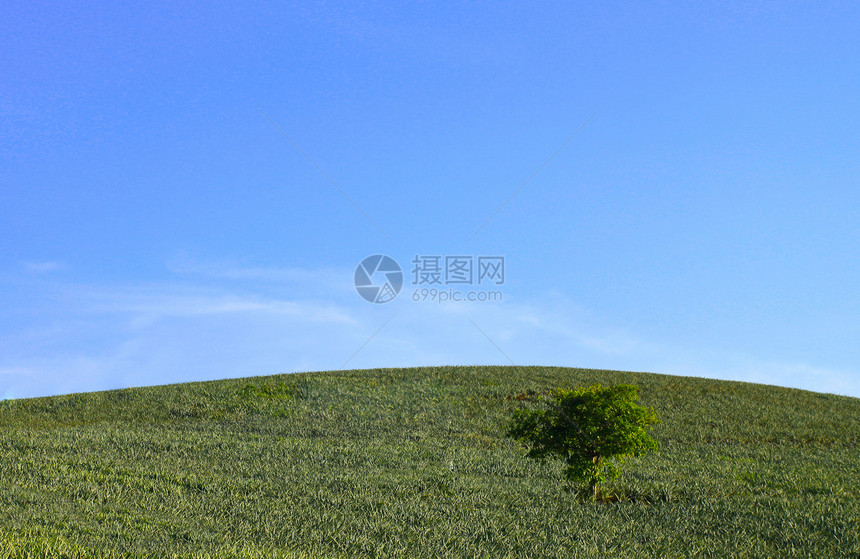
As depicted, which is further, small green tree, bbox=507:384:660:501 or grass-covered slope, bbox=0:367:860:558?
small green tree, bbox=507:384:660:501

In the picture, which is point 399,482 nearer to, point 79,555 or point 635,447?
point 635,447

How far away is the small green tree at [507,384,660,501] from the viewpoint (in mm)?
21812

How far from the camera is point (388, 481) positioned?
24203mm

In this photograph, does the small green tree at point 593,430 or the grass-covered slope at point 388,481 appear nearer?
the grass-covered slope at point 388,481

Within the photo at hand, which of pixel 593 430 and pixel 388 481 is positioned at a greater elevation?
pixel 593 430

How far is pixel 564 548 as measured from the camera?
16688 mm

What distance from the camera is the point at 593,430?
866 inches

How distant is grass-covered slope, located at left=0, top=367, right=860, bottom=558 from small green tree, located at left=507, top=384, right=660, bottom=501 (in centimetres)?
158

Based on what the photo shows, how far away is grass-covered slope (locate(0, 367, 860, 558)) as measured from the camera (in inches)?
655

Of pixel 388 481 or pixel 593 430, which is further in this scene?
pixel 388 481

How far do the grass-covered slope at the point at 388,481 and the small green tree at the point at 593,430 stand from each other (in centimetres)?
158

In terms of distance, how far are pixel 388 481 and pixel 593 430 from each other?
8043 mm

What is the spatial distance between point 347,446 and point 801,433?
30.6 meters

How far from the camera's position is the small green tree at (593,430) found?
71.6 feet
